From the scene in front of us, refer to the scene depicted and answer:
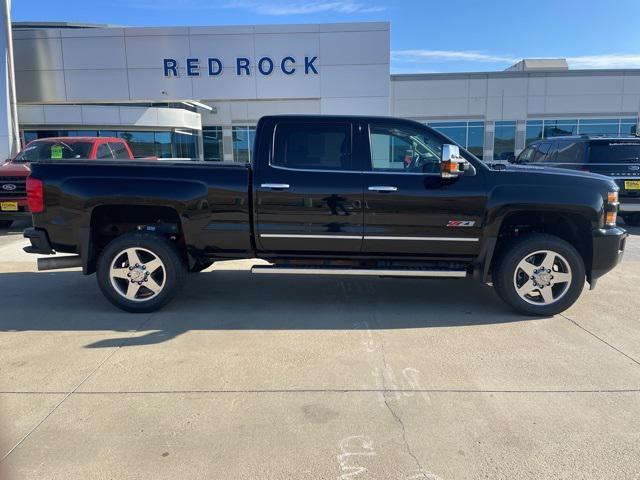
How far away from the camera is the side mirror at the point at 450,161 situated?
455cm

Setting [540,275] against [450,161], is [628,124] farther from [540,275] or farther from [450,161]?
[450,161]

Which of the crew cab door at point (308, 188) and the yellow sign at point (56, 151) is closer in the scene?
the crew cab door at point (308, 188)

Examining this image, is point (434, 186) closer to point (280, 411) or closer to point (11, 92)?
point (280, 411)

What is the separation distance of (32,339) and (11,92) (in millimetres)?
20462

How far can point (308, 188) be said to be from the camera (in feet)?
16.1

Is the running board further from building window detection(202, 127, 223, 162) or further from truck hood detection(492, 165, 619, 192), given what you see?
building window detection(202, 127, 223, 162)

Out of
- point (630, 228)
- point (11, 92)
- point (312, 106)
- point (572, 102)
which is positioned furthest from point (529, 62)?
point (11, 92)

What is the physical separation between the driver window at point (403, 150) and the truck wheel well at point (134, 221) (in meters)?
2.15

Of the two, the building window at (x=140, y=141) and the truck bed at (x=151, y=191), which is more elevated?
the building window at (x=140, y=141)

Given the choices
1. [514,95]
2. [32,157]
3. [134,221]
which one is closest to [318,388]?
[134,221]

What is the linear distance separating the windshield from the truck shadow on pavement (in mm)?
4913

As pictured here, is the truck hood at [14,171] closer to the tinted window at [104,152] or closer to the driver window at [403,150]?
the tinted window at [104,152]

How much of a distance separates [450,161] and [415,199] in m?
0.53

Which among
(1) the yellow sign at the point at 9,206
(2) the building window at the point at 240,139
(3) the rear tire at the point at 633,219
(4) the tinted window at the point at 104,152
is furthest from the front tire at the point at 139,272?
(2) the building window at the point at 240,139
